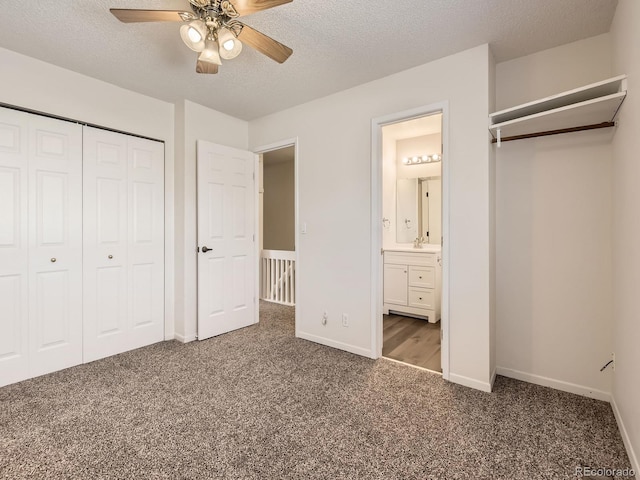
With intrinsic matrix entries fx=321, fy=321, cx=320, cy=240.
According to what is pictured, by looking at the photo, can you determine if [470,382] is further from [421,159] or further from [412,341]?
[421,159]

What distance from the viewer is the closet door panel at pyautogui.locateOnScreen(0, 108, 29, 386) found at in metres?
2.39

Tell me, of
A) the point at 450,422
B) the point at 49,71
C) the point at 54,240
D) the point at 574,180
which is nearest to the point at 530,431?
the point at 450,422

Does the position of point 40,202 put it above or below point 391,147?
below

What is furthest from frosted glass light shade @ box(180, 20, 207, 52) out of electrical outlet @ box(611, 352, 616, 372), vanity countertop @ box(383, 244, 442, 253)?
vanity countertop @ box(383, 244, 442, 253)

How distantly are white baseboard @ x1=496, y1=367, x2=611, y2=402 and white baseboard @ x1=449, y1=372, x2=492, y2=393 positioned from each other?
351 mm

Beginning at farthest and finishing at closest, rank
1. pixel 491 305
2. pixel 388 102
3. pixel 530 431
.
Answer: pixel 388 102, pixel 491 305, pixel 530 431

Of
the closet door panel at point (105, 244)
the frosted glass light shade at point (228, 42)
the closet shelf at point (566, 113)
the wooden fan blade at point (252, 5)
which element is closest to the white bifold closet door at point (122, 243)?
the closet door panel at point (105, 244)

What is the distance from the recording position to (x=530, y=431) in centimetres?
184

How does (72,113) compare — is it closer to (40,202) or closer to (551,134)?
(40,202)

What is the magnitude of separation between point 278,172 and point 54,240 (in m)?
4.59

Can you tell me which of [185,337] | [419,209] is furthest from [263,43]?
[419,209]

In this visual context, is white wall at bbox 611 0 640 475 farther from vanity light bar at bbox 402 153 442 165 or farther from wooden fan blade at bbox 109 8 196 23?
vanity light bar at bbox 402 153 442 165

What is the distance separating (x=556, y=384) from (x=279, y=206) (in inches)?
217

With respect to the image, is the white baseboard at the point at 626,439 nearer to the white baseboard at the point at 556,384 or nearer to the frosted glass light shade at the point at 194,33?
the white baseboard at the point at 556,384
